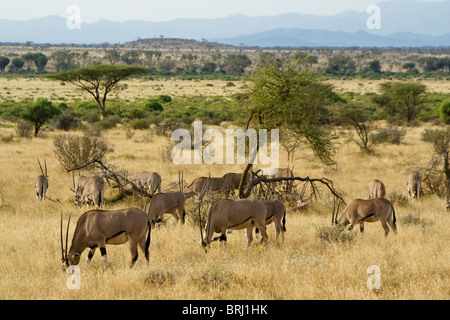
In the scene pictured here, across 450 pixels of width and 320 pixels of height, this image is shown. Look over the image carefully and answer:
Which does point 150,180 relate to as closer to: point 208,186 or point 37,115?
point 208,186

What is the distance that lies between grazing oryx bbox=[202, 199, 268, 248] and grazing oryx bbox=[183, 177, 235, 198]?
3914 mm

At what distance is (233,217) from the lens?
31.5ft

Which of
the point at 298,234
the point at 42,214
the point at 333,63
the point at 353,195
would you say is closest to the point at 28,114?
the point at 42,214

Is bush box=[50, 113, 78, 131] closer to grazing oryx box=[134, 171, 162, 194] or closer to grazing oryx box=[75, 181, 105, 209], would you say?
grazing oryx box=[134, 171, 162, 194]

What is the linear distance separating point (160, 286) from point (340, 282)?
2.92 metres

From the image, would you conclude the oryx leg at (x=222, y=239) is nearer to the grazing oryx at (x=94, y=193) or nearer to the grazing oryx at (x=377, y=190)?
the grazing oryx at (x=94, y=193)

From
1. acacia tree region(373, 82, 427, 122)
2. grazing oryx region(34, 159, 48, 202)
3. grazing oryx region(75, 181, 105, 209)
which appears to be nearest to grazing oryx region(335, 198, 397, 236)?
grazing oryx region(75, 181, 105, 209)

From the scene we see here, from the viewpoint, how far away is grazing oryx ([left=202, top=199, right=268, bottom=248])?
9461 mm

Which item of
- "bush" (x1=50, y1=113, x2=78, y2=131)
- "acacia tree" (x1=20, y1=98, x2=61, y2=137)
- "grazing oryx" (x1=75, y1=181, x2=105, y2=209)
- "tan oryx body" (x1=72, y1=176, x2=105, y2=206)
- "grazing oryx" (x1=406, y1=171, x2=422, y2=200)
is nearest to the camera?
"grazing oryx" (x1=75, y1=181, x2=105, y2=209)

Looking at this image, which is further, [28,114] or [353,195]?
[28,114]

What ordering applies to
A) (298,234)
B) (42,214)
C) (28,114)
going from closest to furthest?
1. (298,234)
2. (42,214)
3. (28,114)

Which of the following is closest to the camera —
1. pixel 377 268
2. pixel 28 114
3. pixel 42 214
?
pixel 377 268
